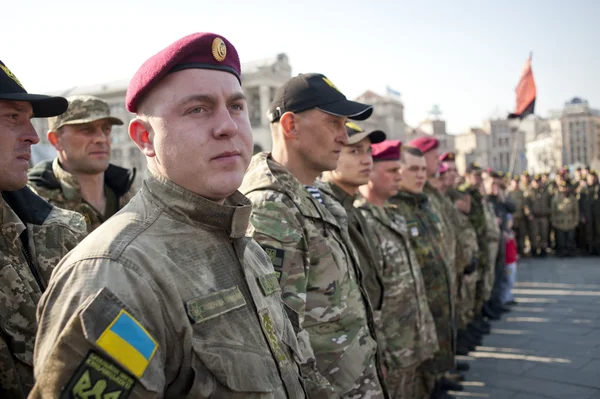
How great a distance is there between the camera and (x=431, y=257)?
199 inches

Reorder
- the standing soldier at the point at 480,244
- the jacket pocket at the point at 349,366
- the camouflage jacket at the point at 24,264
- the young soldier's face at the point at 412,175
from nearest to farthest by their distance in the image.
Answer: the camouflage jacket at the point at 24,264 → the jacket pocket at the point at 349,366 → the young soldier's face at the point at 412,175 → the standing soldier at the point at 480,244

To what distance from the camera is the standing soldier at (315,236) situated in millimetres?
2436

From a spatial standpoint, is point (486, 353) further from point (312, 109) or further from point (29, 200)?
point (29, 200)

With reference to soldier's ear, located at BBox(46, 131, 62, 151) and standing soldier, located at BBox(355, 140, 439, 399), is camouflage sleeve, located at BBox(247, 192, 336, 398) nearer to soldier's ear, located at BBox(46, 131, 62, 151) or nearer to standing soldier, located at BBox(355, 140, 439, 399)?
standing soldier, located at BBox(355, 140, 439, 399)

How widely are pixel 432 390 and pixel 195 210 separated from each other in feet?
14.2

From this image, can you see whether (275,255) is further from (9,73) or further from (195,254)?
(9,73)

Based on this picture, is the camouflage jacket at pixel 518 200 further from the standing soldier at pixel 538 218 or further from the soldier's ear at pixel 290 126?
the soldier's ear at pixel 290 126

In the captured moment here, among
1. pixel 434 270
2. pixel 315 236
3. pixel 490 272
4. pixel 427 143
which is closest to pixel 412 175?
pixel 434 270

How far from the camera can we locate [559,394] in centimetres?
502

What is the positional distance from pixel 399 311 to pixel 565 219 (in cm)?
1263

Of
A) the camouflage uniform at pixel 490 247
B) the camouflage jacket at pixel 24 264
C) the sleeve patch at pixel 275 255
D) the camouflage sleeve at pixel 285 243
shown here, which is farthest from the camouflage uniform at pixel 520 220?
the camouflage jacket at pixel 24 264

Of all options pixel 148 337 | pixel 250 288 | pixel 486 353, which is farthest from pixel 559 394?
pixel 148 337

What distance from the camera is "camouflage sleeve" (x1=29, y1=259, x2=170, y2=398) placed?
45.7 inches

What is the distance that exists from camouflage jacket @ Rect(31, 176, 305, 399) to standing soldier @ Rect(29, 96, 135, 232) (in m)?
2.34
